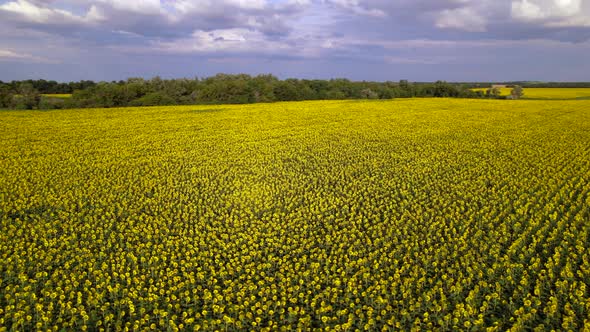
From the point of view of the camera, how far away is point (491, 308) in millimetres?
8508

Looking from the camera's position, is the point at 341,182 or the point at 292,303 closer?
the point at 292,303

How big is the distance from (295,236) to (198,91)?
186ft

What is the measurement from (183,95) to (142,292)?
59296 mm

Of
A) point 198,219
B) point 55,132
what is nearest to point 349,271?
point 198,219

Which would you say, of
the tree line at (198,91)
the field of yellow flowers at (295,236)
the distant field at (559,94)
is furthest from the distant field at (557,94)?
the field of yellow flowers at (295,236)

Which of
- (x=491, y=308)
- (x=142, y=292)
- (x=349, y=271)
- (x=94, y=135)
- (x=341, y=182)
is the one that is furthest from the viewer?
(x=94, y=135)

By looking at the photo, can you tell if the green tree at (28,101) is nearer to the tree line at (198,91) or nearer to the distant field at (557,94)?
the tree line at (198,91)

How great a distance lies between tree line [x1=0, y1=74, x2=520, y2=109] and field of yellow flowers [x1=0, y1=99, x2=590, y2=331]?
29.2 m

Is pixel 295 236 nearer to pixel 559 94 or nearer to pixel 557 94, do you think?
pixel 559 94

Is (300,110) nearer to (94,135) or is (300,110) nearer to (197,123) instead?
(197,123)

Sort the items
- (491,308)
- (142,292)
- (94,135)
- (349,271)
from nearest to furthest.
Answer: (491,308) → (142,292) → (349,271) → (94,135)

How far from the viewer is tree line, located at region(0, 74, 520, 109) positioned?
50500 millimetres

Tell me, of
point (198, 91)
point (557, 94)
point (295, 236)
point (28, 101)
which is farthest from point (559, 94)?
point (28, 101)

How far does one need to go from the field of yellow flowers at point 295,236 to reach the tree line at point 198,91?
95.8 feet
